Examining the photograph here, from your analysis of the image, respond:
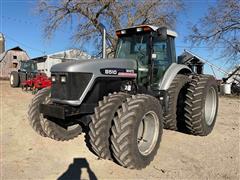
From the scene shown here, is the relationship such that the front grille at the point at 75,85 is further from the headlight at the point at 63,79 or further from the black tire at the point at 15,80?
the black tire at the point at 15,80

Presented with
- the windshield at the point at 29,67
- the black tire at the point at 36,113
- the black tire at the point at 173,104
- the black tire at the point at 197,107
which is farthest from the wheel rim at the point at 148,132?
the windshield at the point at 29,67

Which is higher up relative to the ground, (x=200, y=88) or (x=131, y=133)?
(x=200, y=88)

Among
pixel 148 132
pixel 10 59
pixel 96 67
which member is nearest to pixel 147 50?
pixel 96 67

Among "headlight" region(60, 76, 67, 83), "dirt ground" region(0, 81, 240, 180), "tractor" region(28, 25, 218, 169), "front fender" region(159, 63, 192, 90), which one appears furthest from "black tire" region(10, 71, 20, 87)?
"headlight" region(60, 76, 67, 83)

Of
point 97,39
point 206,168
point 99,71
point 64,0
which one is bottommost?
point 206,168

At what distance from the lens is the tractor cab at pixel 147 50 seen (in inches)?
215

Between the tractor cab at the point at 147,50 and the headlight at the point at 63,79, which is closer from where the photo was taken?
the headlight at the point at 63,79

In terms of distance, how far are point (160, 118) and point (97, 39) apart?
44.1ft

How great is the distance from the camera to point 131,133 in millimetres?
4051

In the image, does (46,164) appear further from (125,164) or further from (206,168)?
(206,168)

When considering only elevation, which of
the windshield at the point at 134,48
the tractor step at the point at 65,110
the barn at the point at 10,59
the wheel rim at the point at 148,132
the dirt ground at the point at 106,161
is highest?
the barn at the point at 10,59

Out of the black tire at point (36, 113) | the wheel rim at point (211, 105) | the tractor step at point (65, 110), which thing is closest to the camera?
the tractor step at point (65, 110)

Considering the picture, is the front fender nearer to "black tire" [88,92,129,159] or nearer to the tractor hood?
the tractor hood

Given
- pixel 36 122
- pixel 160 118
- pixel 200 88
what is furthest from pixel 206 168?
pixel 36 122
